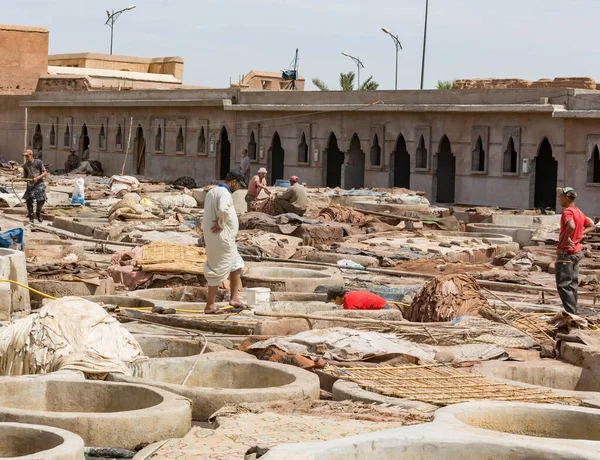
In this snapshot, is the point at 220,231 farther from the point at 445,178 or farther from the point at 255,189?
the point at 445,178

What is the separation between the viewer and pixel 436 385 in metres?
9.34

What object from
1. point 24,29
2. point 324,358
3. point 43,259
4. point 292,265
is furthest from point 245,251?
point 24,29

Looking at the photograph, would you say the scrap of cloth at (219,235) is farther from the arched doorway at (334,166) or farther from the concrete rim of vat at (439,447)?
the arched doorway at (334,166)

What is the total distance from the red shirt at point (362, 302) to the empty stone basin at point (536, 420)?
5.19 m

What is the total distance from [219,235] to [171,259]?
330cm

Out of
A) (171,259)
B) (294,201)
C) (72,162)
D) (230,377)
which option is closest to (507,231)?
(294,201)

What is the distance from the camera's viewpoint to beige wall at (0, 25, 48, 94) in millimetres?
50062

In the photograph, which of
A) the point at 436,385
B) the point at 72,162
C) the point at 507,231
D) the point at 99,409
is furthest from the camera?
the point at 72,162

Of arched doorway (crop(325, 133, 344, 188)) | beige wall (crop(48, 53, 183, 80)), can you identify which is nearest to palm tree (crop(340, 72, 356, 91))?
beige wall (crop(48, 53, 183, 80))

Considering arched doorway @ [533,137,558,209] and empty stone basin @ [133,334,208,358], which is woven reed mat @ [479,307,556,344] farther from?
arched doorway @ [533,137,558,209]

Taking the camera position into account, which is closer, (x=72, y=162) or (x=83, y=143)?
(x=72, y=162)

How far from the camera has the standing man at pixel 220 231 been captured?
12.1 metres

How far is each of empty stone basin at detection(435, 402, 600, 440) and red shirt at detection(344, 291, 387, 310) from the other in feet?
17.0

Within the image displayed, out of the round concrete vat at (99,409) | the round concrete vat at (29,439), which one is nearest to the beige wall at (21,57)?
the round concrete vat at (99,409)
